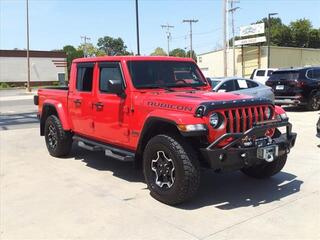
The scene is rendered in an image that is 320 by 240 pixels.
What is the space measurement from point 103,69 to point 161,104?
176cm

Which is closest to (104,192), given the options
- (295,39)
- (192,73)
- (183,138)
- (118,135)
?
(118,135)

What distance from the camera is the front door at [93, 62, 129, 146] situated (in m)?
6.41

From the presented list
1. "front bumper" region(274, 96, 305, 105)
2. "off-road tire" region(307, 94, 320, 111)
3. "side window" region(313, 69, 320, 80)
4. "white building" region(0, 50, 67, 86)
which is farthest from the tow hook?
"white building" region(0, 50, 67, 86)

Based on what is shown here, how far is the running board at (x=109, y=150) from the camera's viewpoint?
6.25m

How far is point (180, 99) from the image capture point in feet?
18.4

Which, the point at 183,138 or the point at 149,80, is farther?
the point at 149,80

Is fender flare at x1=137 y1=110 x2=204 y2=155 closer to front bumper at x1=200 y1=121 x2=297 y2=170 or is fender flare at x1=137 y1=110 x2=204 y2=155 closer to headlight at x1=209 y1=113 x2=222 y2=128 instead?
headlight at x1=209 y1=113 x2=222 y2=128

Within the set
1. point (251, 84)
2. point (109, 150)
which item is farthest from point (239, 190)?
point (251, 84)

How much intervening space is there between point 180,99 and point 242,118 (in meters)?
0.82

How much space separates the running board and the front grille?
1.55 m

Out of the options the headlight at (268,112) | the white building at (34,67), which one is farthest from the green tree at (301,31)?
the headlight at (268,112)

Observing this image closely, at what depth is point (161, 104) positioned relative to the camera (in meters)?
5.72

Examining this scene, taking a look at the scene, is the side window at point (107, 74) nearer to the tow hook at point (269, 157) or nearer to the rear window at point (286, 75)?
the tow hook at point (269, 157)

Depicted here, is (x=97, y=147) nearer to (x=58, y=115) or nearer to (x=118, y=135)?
(x=118, y=135)
